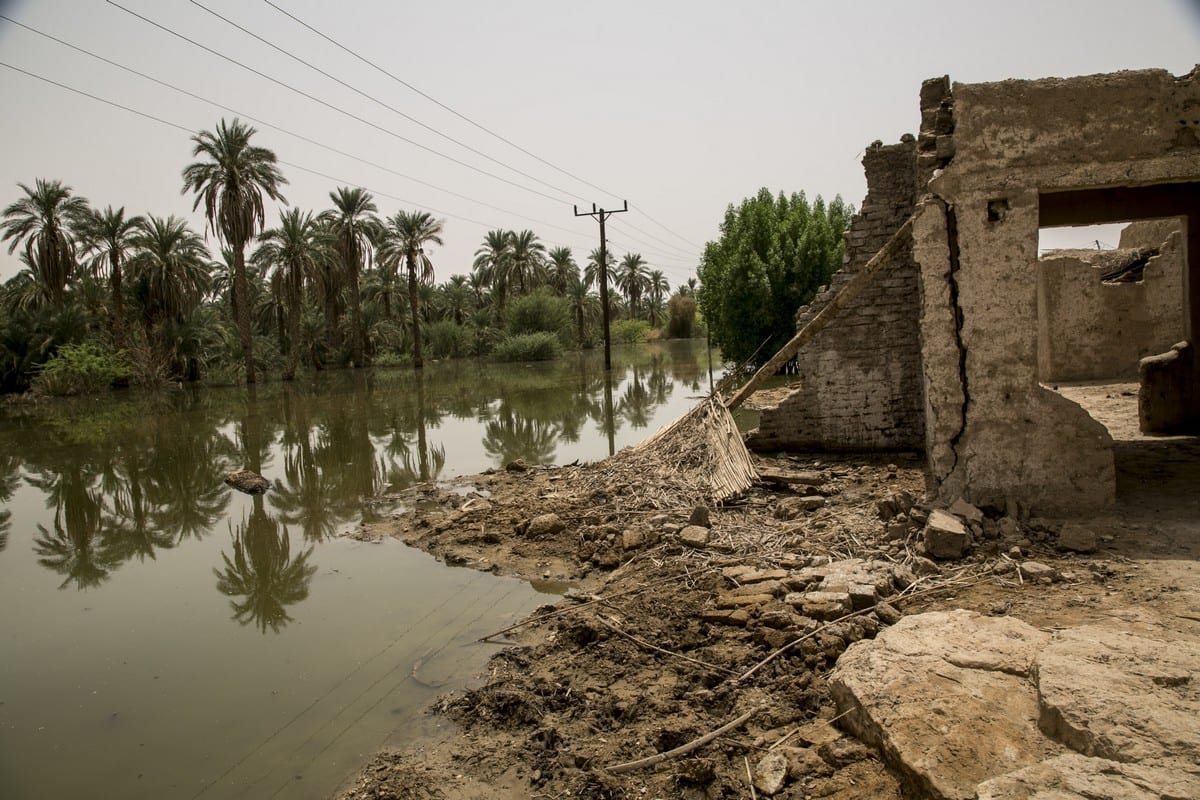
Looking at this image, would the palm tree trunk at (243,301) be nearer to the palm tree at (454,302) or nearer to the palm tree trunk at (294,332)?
the palm tree trunk at (294,332)

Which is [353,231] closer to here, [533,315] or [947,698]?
[533,315]

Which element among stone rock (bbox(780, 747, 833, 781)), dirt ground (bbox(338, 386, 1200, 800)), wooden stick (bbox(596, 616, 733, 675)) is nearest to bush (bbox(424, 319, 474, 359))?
dirt ground (bbox(338, 386, 1200, 800))

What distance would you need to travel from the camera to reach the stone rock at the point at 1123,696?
2.66 meters

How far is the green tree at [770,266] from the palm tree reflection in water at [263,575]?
16.0 meters

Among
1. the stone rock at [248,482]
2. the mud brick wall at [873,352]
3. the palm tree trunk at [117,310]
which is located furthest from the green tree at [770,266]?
the palm tree trunk at [117,310]

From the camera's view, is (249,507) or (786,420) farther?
(249,507)

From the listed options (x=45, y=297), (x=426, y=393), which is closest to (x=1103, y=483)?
(x=426, y=393)

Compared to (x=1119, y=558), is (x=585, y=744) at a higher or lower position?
lower

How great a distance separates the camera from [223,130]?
3250 cm

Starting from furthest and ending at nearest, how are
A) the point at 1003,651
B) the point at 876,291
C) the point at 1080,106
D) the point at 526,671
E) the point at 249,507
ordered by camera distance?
the point at 249,507
the point at 876,291
the point at 1080,106
the point at 526,671
the point at 1003,651

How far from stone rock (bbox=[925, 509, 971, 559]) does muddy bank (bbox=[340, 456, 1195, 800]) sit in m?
0.08

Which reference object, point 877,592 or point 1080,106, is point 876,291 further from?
point 877,592

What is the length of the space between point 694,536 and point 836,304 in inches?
131

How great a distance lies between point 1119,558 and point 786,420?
4.72m
